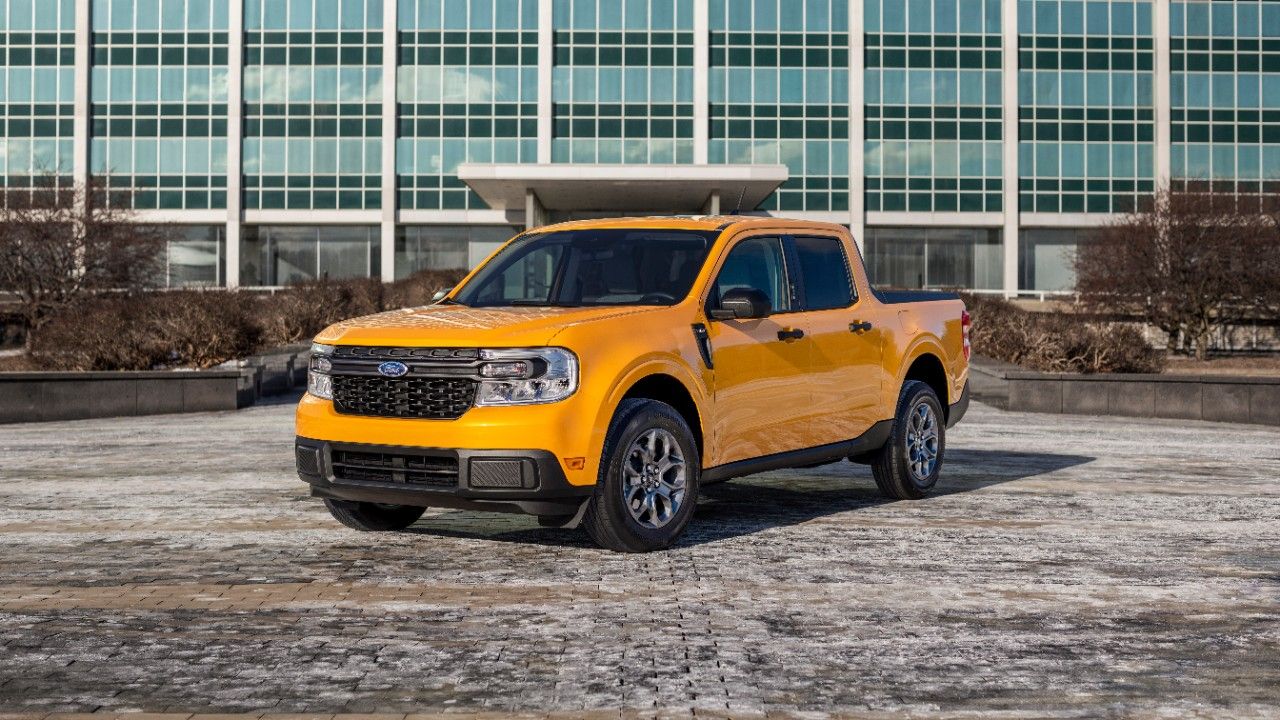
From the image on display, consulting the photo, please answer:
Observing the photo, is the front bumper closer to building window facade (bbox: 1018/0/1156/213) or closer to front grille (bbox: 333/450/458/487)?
front grille (bbox: 333/450/458/487)

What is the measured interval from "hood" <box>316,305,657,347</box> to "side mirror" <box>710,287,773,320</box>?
1.52ft

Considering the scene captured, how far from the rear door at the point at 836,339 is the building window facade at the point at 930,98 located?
56037mm

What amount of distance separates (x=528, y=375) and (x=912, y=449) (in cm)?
386

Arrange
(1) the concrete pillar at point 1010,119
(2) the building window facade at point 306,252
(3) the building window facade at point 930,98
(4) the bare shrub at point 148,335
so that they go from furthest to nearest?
(2) the building window facade at point 306,252
(3) the building window facade at point 930,98
(1) the concrete pillar at point 1010,119
(4) the bare shrub at point 148,335

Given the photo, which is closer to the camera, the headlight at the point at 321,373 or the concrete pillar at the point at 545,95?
the headlight at the point at 321,373

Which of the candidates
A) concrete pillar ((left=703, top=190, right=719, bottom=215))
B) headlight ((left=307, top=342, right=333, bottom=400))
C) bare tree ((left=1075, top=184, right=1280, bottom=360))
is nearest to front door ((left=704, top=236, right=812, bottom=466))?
headlight ((left=307, top=342, right=333, bottom=400))

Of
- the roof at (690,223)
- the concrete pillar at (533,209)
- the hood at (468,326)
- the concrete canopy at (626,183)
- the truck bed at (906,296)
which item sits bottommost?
the hood at (468,326)

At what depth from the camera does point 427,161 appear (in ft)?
211

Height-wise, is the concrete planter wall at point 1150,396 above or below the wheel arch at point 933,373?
below

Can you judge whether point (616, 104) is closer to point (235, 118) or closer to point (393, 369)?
point (235, 118)

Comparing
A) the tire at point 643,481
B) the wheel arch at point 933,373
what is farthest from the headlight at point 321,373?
the wheel arch at point 933,373

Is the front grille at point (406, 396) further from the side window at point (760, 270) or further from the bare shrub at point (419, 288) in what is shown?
the bare shrub at point (419, 288)

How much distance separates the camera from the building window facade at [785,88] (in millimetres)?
63594

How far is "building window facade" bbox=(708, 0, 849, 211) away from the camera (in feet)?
209
